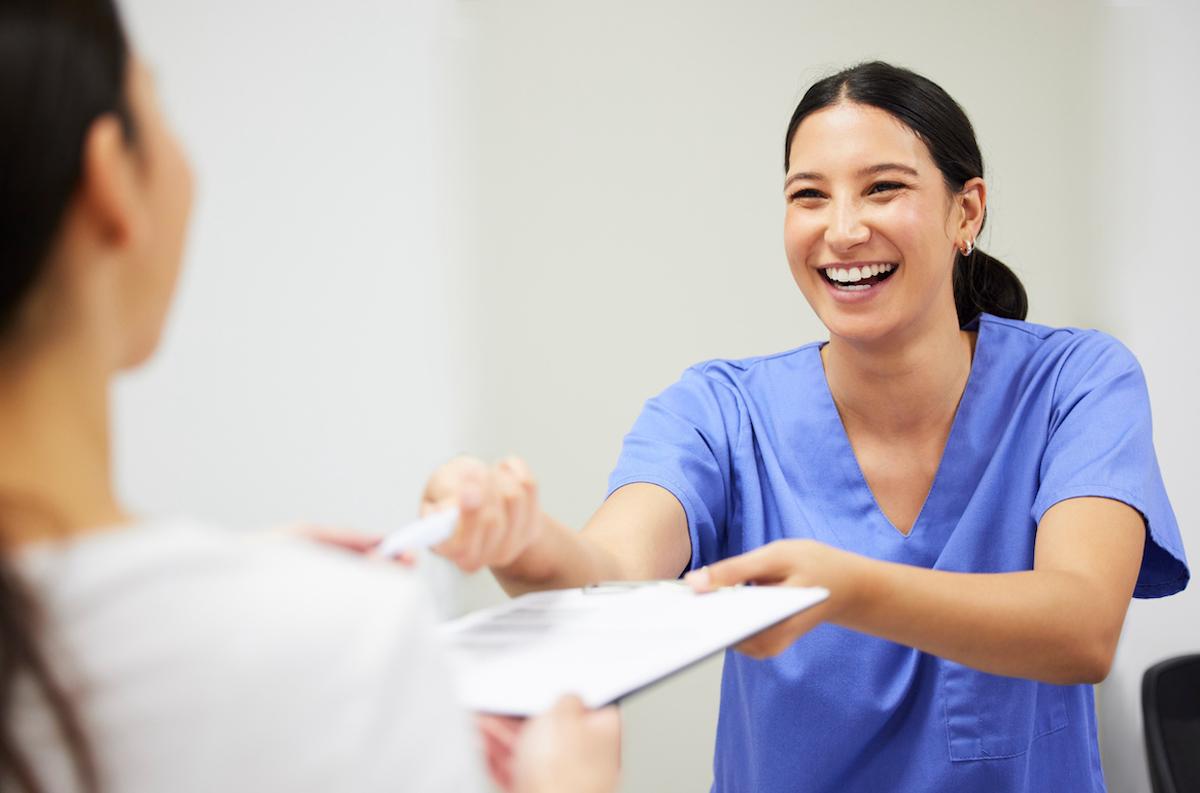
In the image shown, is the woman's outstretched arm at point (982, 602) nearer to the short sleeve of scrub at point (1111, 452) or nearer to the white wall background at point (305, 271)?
the short sleeve of scrub at point (1111, 452)

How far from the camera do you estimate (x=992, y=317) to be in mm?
1232

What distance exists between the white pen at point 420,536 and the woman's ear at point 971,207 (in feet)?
2.48

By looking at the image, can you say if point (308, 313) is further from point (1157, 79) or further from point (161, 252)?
point (1157, 79)

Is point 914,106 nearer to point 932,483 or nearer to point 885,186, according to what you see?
point 885,186

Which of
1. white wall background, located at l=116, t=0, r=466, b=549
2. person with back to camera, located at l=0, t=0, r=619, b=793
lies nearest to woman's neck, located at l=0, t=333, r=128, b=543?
person with back to camera, located at l=0, t=0, r=619, b=793

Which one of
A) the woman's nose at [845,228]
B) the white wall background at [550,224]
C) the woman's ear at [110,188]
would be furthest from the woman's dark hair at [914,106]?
the woman's ear at [110,188]

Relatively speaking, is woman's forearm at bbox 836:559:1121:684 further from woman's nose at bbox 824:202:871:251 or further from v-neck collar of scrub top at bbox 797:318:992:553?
woman's nose at bbox 824:202:871:251

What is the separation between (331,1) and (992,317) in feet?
3.92

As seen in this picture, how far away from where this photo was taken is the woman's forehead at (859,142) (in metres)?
1.13

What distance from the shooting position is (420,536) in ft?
2.21

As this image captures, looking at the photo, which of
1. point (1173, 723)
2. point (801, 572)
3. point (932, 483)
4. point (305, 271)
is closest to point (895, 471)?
point (932, 483)

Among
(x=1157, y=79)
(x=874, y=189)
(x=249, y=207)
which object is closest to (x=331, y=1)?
(x=249, y=207)

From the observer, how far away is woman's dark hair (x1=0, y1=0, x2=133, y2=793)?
1.14 feet

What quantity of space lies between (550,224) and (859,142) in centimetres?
79
